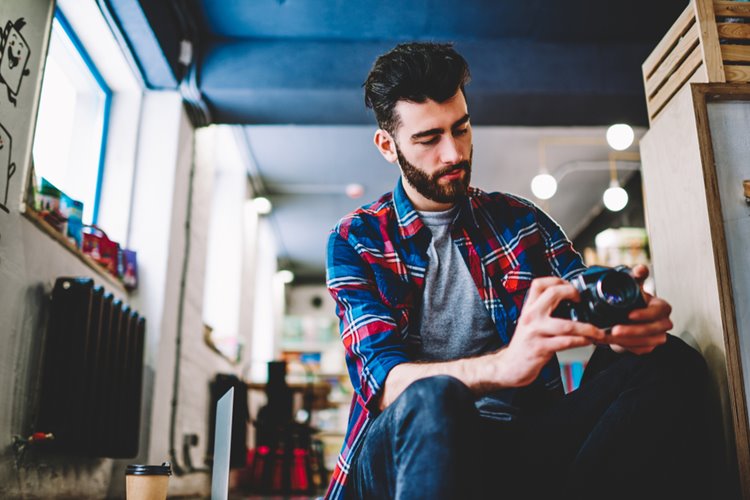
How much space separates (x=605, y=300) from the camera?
0.98 m

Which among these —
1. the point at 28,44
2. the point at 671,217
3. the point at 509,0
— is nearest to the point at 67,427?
the point at 28,44

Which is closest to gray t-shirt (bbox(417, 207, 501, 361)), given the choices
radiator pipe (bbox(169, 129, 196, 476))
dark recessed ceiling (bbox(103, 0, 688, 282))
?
dark recessed ceiling (bbox(103, 0, 688, 282))

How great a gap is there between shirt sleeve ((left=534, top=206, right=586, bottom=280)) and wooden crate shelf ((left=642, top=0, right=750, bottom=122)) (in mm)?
437

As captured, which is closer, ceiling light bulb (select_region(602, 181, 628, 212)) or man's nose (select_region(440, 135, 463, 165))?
man's nose (select_region(440, 135, 463, 165))

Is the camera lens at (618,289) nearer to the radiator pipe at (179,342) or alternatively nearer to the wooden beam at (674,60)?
the wooden beam at (674,60)

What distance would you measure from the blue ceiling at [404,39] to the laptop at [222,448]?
2.58m

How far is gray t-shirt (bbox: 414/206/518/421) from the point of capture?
1.32 metres

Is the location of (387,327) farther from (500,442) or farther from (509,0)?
(509,0)

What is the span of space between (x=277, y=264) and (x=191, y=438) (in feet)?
15.2

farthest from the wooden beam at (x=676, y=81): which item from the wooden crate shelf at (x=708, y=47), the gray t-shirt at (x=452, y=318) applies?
the gray t-shirt at (x=452, y=318)

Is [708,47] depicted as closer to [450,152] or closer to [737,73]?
[737,73]

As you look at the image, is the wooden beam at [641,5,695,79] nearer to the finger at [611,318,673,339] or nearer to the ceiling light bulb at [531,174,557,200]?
the finger at [611,318,673,339]

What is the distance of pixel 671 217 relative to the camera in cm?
150

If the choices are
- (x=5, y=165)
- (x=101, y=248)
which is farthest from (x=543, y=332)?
(x=101, y=248)
